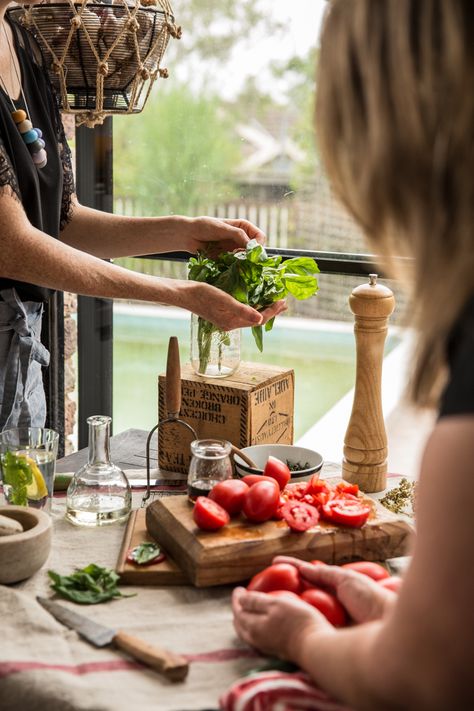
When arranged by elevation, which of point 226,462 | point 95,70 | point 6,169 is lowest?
point 226,462

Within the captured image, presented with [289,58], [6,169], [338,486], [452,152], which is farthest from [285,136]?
[452,152]

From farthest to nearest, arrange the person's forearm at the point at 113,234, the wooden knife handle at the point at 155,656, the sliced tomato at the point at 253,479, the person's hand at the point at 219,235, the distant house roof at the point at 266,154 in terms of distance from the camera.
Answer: the distant house roof at the point at 266,154 → the person's forearm at the point at 113,234 → the person's hand at the point at 219,235 → the sliced tomato at the point at 253,479 → the wooden knife handle at the point at 155,656

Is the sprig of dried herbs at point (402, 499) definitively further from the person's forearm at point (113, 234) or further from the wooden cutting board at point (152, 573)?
the person's forearm at point (113, 234)

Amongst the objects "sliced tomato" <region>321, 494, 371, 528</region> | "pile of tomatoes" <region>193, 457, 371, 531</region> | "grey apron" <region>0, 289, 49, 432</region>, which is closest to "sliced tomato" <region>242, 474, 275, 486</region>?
"pile of tomatoes" <region>193, 457, 371, 531</region>

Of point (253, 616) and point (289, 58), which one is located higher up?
point (289, 58)

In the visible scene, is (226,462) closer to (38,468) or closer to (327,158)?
(38,468)

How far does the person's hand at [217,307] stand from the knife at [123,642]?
2.21 ft

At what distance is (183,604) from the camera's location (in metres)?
1.16

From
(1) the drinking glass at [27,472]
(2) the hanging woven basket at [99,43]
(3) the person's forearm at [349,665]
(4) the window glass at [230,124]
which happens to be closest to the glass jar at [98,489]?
(1) the drinking glass at [27,472]

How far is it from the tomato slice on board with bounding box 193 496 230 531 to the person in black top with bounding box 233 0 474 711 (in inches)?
16.8

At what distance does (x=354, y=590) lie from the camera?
1.01 meters

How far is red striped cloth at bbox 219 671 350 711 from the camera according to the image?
85 cm

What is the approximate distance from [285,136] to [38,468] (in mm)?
2384

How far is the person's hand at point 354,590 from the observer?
3.24 ft
